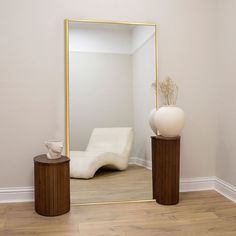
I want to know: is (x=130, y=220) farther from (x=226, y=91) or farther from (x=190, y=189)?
(x=226, y=91)

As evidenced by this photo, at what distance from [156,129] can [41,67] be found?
1249mm

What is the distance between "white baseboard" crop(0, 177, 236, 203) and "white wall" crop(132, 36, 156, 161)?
189mm

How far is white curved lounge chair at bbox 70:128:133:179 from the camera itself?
281 centimetres

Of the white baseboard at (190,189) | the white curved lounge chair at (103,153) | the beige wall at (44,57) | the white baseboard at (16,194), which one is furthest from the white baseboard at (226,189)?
the white baseboard at (16,194)

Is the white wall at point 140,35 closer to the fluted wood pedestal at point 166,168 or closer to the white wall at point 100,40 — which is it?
the white wall at point 100,40

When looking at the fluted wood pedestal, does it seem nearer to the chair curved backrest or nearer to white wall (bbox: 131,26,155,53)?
the chair curved backrest

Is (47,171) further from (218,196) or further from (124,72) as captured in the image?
(218,196)

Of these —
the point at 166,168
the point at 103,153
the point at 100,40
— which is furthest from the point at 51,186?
the point at 100,40

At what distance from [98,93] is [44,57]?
61 centimetres

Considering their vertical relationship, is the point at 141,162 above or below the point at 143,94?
below

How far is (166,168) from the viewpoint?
2.66 meters

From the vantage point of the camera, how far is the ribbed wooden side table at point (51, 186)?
2426 mm

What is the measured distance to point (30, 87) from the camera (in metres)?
2.77

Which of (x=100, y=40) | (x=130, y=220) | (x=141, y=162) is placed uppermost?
(x=100, y=40)
